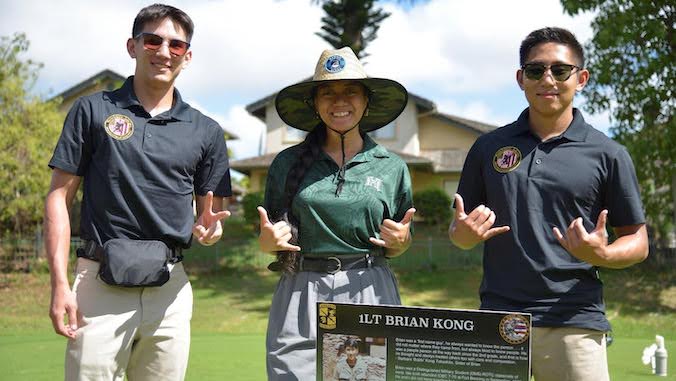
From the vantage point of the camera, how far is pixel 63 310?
3.15m

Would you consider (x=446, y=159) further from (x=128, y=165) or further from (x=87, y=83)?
(x=128, y=165)

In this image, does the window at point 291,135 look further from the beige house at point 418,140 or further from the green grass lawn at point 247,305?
the green grass lawn at point 247,305

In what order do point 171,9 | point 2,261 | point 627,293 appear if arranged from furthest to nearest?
point 2,261 → point 627,293 → point 171,9

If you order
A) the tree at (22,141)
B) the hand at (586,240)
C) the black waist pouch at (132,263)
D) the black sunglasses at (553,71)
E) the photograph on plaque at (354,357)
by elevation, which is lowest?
the photograph on plaque at (354,357)

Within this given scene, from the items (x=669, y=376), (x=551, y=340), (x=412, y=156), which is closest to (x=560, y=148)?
(x=551, y=340)

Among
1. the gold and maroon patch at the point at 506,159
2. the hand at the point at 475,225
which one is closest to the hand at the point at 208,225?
the hand at the point at 475,225

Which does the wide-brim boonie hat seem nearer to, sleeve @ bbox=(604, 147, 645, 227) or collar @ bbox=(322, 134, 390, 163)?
collar @ bbox=(322, 134, 390, 163)

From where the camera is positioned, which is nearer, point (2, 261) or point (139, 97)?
point (139, 97)

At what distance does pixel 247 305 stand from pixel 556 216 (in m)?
11.3

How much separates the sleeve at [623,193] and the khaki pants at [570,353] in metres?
0.51

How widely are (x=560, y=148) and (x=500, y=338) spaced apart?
100cm

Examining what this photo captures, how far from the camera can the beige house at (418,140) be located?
2461 cm

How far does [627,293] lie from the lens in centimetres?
1429

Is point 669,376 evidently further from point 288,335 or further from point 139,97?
point 139,97
